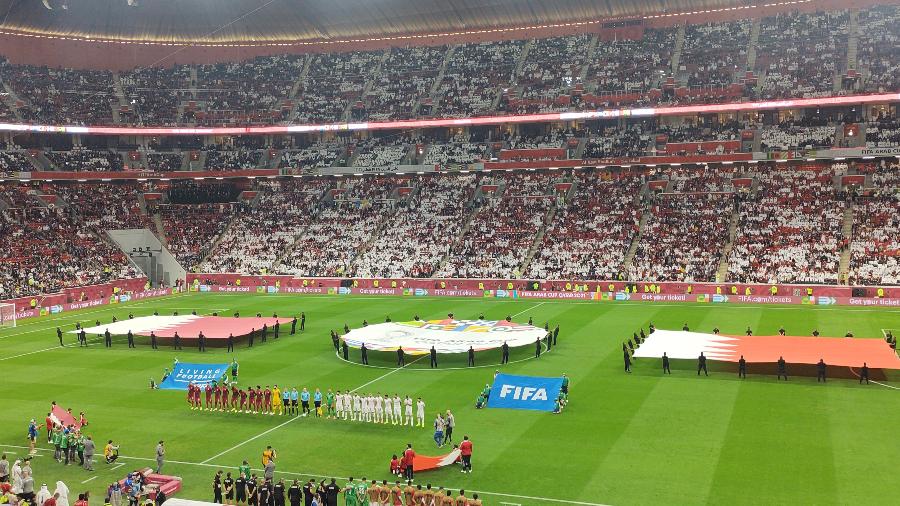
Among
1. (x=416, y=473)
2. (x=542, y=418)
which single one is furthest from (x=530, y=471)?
(x=542, y=418)

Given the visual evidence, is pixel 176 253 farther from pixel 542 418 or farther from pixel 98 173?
pixel 542 418

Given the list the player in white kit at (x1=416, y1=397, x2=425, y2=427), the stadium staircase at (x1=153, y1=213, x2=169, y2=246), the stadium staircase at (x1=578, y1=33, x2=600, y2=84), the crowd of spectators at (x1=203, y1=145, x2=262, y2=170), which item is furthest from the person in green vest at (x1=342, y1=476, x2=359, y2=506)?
the crowd of spectators at (x1=203, y1=145, x2=262, y2=170)

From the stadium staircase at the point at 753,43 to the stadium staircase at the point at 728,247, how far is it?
18.1 m

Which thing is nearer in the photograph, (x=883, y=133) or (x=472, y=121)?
(x=883, y=133)

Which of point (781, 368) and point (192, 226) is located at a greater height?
point (192, 226)

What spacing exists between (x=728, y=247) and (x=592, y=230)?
12012 mm

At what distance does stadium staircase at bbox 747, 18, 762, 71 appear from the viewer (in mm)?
77062

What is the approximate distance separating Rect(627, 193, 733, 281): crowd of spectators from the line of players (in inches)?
1428

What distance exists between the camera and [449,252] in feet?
237

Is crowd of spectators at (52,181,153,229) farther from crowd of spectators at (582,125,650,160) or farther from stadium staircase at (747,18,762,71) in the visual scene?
stadium staircase at (747,18,762,71)

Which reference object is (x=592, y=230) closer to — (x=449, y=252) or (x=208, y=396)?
(x=449, y=252)

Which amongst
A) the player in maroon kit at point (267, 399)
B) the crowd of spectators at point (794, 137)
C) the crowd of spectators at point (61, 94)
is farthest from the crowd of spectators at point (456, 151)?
the player in maroon kit at point (267, 399)

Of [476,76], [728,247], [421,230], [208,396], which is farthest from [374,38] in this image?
[208,396]

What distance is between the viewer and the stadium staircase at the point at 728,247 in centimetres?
6056
